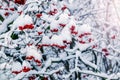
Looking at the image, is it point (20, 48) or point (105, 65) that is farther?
point (105, 65)

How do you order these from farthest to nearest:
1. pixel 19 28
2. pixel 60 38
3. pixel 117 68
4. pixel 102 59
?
1. pixel 117 68
2. pixel 102 59
3. pixel 60 38
4. pixel 19 28

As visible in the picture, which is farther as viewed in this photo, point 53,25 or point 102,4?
point 102,4

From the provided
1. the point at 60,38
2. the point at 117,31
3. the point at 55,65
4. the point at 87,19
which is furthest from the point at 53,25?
the point at 87,19

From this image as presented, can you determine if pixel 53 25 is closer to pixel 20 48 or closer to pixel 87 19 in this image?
pixel 20 48

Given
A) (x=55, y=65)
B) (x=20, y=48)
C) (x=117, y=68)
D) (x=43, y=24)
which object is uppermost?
(x=43, y=24)

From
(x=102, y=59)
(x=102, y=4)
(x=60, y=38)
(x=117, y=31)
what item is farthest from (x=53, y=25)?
(x=102, y=4)

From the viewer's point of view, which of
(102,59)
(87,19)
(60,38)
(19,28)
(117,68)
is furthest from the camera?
(87,19)

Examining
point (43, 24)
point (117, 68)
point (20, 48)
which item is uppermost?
point (43, 24)

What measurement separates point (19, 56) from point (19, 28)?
114cm

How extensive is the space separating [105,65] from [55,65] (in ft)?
5.13

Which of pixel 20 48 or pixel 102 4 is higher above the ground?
pixel 102 4

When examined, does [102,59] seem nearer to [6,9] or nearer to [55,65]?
[55,65]

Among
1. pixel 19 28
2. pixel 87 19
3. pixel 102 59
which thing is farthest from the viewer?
pixel 87 19

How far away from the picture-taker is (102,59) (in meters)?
6.63
